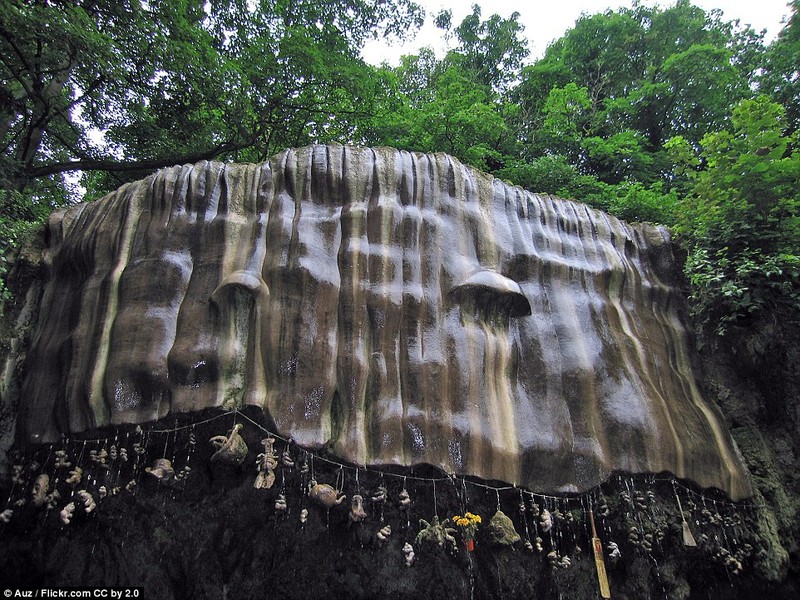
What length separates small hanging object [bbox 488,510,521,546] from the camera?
15.6 ft

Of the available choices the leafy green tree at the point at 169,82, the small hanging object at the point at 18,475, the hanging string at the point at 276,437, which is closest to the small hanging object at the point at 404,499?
the hanging string at the point at 276,437

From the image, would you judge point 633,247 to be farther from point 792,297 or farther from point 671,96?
point 671,96

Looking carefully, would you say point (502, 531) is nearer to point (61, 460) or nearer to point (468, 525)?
point (468, 525)

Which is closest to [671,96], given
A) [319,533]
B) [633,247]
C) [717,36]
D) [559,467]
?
[717,36]

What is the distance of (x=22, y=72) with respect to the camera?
766 cm

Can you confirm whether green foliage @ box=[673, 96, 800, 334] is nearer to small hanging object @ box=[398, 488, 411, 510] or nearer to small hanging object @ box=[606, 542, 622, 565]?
small hanging object @ box=[606, 542, 622, 565]

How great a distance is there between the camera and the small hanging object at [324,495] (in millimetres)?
4551

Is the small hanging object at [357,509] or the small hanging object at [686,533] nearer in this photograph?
the small hanging object at [357,509]

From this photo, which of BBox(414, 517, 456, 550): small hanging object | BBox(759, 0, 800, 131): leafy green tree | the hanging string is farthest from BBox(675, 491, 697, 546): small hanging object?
BBox(759, 0, 800, 131): leafy green tree

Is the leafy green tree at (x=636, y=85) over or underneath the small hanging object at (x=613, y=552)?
over

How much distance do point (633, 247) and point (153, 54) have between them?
8338 mm

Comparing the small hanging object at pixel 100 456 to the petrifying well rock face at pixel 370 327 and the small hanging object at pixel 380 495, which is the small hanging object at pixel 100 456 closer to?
the petrifying well rock face at pixel 370 327

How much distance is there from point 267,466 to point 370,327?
1558 mm

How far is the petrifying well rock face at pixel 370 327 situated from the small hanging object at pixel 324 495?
57 centimetres
